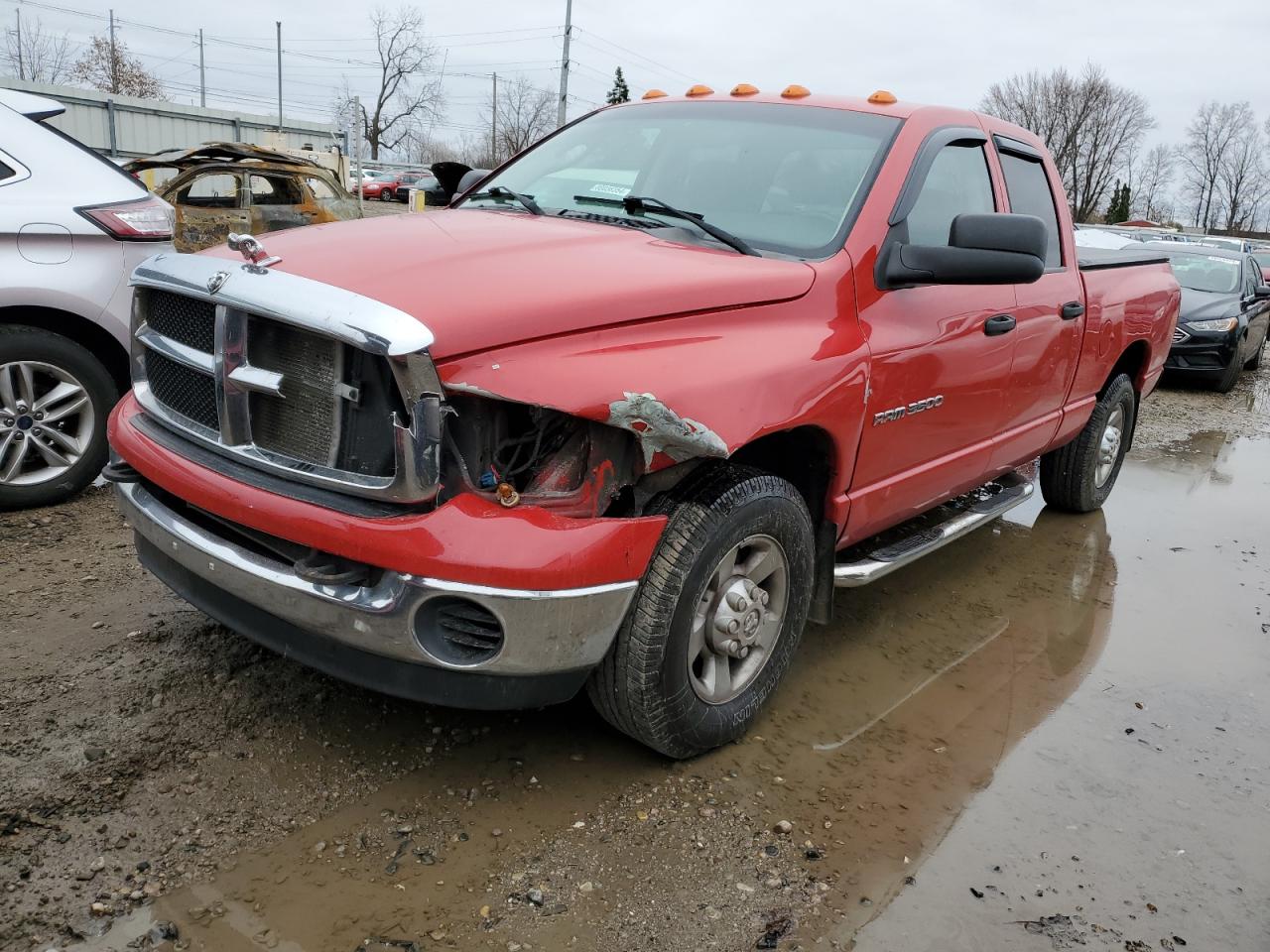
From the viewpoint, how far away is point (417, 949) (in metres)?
2.23

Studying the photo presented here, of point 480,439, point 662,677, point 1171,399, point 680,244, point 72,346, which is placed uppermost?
point 680,244

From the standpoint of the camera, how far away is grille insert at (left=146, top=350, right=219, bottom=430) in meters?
2.70

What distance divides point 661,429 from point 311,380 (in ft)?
2.72

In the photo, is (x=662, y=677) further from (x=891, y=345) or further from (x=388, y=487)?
(x=891, y=345)

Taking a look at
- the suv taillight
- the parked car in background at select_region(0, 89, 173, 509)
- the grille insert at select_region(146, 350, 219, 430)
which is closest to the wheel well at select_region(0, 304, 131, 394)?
the parked car in background at select_region(0, 89, 173, 509)

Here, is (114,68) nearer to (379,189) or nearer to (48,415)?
(379,189)

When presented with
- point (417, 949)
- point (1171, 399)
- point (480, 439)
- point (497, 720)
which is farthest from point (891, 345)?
point (1171, 399)

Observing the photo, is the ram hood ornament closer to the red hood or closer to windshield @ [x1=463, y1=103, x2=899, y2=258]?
the red hood

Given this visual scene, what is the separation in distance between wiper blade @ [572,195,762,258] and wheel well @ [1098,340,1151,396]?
10.7 ft

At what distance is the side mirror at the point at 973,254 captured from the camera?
3.17m

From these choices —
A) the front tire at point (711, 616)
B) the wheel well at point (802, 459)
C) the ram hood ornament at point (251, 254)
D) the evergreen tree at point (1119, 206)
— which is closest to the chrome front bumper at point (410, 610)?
the front tire at point (711, 616)

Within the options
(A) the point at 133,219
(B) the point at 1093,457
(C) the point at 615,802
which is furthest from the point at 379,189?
(C) the point at 615,802

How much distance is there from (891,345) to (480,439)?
147cm

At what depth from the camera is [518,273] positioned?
8.58 ft
